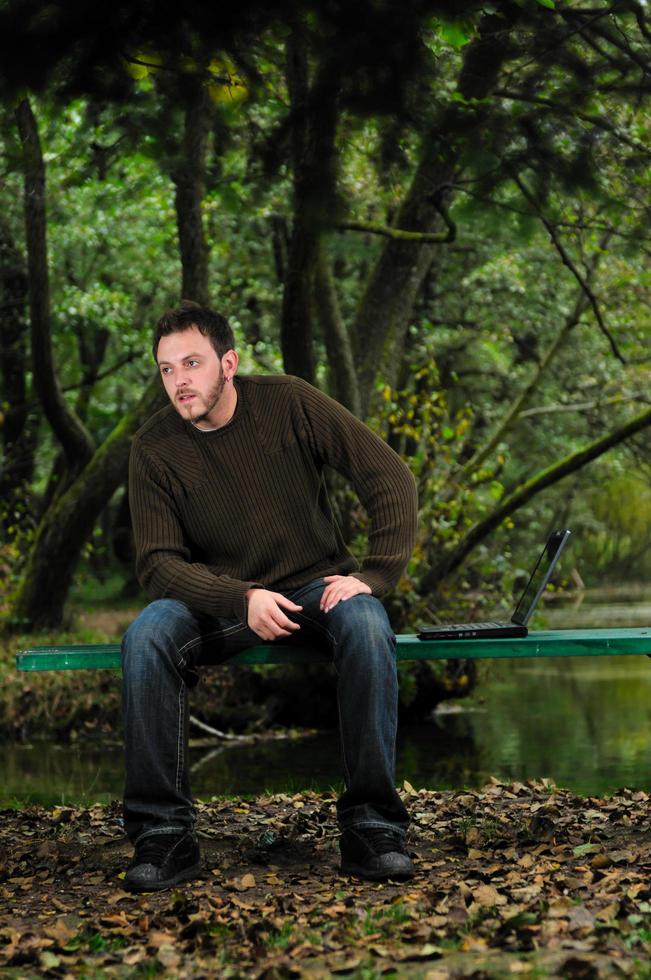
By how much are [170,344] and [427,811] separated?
2.43 m

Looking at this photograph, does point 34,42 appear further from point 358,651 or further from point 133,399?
point 133,399

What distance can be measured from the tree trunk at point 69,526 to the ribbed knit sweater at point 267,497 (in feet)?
27.7

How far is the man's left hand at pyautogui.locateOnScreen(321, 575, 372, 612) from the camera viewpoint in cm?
474

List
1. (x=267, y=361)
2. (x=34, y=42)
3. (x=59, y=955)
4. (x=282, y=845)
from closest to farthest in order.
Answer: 1. (x=59, y=955)
2. (x=282, y=845)
3. (x=34, y=42)
4. (x=267, y=361)

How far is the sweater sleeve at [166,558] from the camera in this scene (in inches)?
189

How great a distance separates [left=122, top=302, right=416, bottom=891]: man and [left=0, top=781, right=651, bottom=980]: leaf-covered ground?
9.7 inches

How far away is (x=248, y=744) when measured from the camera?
11984mm

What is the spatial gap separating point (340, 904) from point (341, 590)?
105 centimetres

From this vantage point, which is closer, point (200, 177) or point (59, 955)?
point (59, 955)

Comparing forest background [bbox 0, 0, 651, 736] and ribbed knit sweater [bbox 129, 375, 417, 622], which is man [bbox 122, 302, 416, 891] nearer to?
ribbed knit sweater [bbox 129, 375, 417, 622]

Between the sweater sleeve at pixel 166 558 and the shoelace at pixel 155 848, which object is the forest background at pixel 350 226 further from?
the shoelace at pixel 155 848

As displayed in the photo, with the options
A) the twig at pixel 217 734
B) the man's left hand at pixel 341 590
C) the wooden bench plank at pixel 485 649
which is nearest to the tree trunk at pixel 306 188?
the man's left hand at pixel 341 590

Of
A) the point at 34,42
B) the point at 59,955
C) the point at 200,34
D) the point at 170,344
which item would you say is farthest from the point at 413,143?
the point at 59,955

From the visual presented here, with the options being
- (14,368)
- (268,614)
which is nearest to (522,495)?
(268,614)
